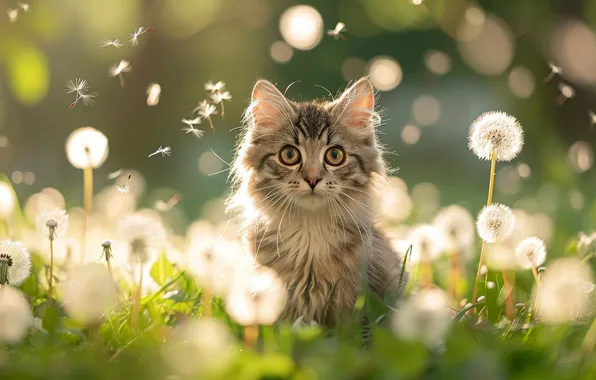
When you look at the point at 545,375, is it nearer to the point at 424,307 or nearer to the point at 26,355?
the point at 424,307

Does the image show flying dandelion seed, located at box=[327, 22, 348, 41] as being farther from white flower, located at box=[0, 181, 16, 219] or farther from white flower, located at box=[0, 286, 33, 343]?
white flower, located at box=[0, 181, 16, 219]

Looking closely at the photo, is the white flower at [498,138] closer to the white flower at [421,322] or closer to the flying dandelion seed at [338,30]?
the flying dandelion seed at [338,30]

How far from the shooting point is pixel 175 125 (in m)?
7.18

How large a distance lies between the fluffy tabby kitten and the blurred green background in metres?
2.04

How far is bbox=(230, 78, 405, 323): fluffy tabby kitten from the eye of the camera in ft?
8.63

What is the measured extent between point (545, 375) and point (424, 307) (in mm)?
298

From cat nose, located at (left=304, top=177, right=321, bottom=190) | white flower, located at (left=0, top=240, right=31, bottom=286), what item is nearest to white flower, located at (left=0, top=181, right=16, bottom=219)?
white flower, located at (left=0, top=240, right=31, bottom=286)

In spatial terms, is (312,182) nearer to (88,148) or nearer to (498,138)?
(498,138)

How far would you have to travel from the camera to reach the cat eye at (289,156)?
9.46ft

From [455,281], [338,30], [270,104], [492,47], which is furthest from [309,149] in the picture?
[492,47]

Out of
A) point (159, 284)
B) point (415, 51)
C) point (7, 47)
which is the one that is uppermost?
point (415, 51)

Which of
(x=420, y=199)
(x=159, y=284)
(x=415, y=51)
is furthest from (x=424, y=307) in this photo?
(x=415, y=51)

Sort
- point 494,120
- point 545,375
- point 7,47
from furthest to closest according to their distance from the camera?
point 494,120
point 7,47
point 545,375

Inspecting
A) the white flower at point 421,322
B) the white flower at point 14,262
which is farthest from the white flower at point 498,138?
the white flower at point 14,262
